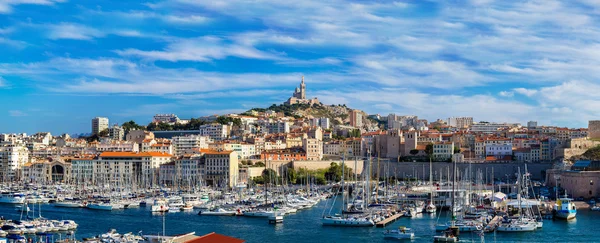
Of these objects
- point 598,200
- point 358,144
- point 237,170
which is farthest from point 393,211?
point 358,144

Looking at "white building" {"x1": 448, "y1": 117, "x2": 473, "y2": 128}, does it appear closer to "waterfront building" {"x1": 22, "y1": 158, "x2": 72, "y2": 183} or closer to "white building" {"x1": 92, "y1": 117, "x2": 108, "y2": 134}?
"white building" {"x1": 92, "y1": 117, "x2": 108, "y2": 134}

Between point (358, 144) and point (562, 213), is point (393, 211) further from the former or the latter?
point (358, 144)

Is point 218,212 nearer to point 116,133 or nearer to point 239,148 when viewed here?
point 239,148

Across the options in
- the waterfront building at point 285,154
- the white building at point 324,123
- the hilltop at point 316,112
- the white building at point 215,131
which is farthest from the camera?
the hilltop at point 316,112

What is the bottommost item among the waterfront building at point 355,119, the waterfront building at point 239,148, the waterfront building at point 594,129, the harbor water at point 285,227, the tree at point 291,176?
the harbor water at point 285,227

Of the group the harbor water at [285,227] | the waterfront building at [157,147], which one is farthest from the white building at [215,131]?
the harbor water at [285,227]

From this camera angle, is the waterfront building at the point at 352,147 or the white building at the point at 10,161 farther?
the waterfront building at the point at 352,147

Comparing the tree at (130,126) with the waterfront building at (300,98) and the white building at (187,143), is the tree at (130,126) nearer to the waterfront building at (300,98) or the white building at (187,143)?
the white building at (187,143)

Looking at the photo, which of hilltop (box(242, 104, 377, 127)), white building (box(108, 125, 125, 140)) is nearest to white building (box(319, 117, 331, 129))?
hilltop (box(242, 104, 377, 127))

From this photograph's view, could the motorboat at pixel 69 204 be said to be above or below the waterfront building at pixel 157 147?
below
